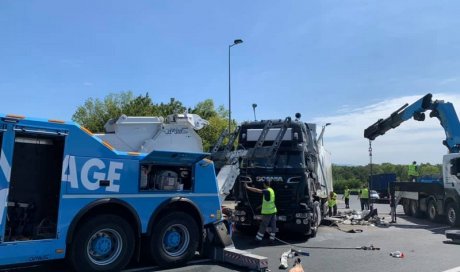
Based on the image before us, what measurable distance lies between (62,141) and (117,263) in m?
2.24

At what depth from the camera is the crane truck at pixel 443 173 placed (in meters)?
16.9

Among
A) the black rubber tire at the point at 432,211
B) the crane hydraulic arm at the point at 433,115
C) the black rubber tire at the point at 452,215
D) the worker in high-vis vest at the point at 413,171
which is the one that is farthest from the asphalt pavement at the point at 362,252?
the worker in high-vis vest at the point at 413,171

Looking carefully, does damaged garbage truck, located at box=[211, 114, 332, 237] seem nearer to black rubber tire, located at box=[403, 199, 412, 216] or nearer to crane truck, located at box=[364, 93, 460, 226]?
crane truck, located at box=[364, 93, 460, 226]

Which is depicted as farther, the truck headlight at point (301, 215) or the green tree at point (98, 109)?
the green tree at point (98, 109)

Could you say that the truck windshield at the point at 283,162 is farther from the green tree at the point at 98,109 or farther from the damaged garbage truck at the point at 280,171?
the green tree at the point at 98,109

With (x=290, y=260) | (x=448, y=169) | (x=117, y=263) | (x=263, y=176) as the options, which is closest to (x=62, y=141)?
(x=117, y=263)

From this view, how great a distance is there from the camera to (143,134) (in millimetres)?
9727

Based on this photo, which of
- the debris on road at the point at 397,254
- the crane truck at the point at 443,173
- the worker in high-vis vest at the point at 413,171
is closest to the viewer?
the debris on road at the point at 397,254

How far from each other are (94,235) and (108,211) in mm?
456

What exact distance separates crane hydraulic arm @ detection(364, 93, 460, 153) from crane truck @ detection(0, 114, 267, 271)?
12837 mm

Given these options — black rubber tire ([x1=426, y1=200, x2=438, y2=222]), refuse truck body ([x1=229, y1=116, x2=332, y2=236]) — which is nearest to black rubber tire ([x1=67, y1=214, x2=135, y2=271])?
refuse truck body ([x1=229, y1=116, x2=332, y2=236])

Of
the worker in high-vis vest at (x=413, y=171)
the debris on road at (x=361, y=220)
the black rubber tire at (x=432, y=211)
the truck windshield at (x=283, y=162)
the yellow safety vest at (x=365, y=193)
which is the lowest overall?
the debris on road at (x=361, y=220)

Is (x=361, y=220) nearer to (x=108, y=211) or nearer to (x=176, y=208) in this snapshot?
(x=176, y=208)

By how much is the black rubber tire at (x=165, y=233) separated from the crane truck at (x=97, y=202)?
2cm
